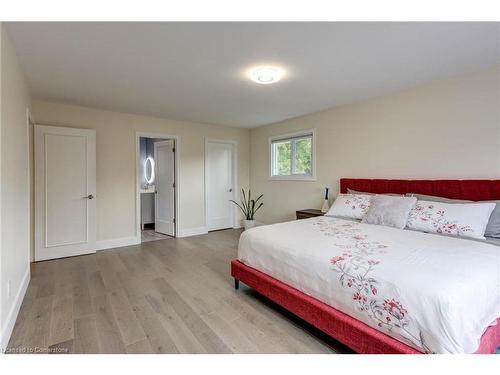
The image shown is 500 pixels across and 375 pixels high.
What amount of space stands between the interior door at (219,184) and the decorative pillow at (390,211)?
3.34 meters

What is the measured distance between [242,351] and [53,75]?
3.27 metres

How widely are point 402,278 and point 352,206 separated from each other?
183 cm

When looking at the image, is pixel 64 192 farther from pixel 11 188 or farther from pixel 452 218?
pixel 452 218

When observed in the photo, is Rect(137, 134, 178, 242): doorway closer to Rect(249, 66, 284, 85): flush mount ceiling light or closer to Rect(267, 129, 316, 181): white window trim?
Rect(267, 129, 316, 181): white window trim

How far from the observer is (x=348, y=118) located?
380 centimetres

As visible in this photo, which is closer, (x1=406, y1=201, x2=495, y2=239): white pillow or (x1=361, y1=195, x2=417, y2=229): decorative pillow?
(x1=406, y1=201, x2=495, y2=239): white pillow

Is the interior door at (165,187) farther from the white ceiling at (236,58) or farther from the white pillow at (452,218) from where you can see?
the white pillow at (452,218)

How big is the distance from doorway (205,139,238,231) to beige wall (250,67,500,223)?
162 cm

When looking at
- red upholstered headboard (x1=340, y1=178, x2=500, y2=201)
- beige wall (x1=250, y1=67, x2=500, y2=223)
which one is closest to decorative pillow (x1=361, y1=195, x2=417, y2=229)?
red upholstered headboard (x1=340, y1=178, x2=500, y2=201)

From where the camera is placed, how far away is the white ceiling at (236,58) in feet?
6.10

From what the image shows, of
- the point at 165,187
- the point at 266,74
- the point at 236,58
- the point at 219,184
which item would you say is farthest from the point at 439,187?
the point at 165,187

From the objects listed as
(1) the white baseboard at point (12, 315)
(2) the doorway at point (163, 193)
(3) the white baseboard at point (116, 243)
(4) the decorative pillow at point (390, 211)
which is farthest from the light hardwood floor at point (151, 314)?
(2) the doorway at point (163, 193)

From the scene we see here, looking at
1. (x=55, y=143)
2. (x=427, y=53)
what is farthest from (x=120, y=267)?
(x=427, y=53)

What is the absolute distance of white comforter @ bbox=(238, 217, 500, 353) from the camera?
1.21 meters
